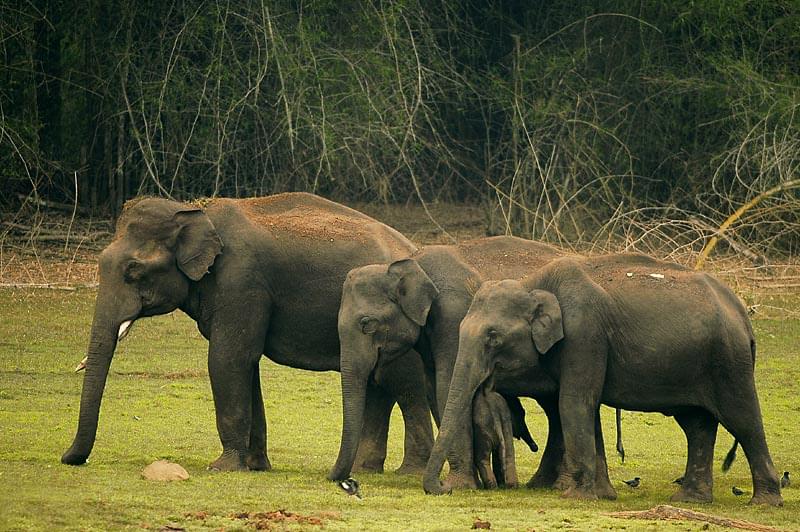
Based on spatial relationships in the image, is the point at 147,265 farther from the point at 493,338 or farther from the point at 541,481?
the point at 541,481

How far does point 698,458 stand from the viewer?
37.8ft

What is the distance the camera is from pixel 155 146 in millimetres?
23141

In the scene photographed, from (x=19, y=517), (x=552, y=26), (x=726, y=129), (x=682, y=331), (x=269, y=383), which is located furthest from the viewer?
(x=552, y=26)

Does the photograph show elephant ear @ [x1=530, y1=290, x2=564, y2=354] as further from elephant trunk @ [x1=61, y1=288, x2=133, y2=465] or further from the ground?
elephant trunk @ [x1=61, y1=288, x2=133, y2=465]

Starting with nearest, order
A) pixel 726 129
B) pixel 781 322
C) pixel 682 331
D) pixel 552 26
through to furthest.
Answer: pixel 682 331
pixel 781 322
pixel 726 129
pixel 552 26

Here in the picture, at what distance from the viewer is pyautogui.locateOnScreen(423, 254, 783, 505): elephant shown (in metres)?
11.1

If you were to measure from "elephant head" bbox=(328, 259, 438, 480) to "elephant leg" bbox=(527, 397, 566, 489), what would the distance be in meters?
1.10

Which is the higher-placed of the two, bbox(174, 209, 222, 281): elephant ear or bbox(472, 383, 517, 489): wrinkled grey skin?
bbox(174, 209, 222, 281): elephant ear

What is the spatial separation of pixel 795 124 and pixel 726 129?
5.82ft

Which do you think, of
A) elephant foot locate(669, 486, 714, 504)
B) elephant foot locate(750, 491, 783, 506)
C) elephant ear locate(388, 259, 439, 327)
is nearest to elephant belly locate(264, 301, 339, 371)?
elephant ear locate(388, 259, 439, 327)

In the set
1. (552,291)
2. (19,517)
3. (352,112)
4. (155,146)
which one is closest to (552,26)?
(352,112)

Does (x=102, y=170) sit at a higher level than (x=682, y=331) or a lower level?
higher

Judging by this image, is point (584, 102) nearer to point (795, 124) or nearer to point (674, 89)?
point (674, 89)

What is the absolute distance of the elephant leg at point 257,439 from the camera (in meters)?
12.4
